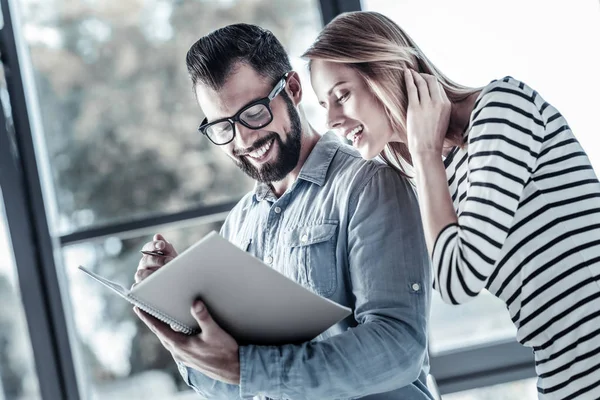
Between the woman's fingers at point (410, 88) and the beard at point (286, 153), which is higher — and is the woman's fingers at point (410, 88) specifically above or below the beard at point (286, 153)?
above

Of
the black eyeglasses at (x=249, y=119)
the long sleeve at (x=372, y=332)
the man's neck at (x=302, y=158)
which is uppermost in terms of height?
the black eyeglasses at (x=249, y=119)

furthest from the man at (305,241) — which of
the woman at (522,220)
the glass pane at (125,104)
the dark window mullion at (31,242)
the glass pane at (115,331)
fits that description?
the dark window mullion at (31,242)

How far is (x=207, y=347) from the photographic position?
1156 mm

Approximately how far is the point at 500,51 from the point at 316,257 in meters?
1.31

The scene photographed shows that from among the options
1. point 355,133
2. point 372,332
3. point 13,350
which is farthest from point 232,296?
point 13,350

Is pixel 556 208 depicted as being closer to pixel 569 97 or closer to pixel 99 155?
pixel 569 97

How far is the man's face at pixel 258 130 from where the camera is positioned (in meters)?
1.47

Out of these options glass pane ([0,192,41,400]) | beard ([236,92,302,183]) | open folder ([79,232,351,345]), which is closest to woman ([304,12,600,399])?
open folder ([79,232,351,345])

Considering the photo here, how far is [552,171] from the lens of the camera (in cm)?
116

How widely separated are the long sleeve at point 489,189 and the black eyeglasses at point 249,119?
47 centimetres

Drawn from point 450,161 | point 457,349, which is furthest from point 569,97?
point 450,161

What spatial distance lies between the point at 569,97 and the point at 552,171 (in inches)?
49.3

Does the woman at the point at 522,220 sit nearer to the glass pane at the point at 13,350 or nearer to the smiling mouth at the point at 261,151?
the smiling mouth at the point at 261,151

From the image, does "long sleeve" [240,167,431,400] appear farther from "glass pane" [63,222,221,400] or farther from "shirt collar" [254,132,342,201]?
"glass pane" [63,222,221,400]
